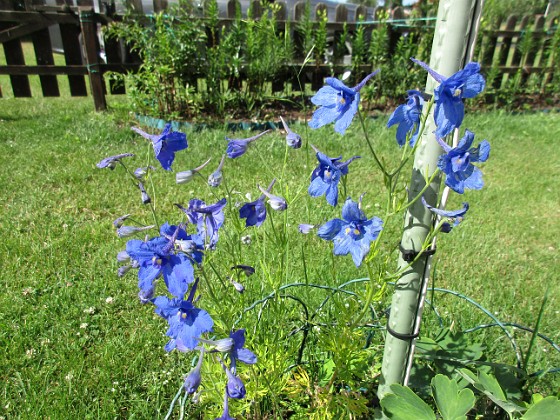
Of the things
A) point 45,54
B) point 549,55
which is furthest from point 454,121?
point 549,55

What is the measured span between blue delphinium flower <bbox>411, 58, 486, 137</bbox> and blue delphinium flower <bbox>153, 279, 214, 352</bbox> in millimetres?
710

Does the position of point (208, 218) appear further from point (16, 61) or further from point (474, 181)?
point (16, 61)

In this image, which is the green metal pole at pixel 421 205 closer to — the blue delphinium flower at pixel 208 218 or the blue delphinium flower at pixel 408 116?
the blue delphinium flower at pixel 408 116

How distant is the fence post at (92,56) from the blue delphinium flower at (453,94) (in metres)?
5.21

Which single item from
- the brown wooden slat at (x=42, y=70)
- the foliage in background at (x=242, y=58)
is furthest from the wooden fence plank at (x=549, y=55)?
the brown wooden slat at (x=42, y=70)

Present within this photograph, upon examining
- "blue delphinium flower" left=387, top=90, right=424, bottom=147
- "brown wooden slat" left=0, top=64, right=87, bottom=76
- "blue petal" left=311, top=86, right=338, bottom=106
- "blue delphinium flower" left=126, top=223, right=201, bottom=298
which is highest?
"blue petal" left=311, top=86, right=338, bottom=106

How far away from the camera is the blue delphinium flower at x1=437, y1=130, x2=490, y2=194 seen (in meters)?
1.03

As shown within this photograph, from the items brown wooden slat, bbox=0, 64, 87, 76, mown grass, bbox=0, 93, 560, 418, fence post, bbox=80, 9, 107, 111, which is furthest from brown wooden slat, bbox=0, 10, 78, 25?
mown grass, bbox=0, 93, 560, 418

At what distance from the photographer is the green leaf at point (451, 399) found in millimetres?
1138

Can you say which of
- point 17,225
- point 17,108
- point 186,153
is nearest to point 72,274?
point 17,225

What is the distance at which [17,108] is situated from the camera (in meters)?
5.57

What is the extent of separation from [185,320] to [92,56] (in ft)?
16.8

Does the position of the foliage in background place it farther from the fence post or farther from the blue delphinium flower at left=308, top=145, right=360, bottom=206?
the blue delphinium flower at left=308, top=145, right=360, bottom=206

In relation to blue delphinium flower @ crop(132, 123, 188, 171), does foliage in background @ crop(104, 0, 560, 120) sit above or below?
below
